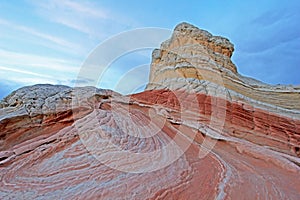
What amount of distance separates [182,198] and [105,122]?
2.56 metres

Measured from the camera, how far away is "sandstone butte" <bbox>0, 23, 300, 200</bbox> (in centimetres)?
362

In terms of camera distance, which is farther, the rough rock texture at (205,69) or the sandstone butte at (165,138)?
the rough rock texture at (205,69)

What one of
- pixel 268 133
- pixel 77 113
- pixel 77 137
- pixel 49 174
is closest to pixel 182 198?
pixel 49 174

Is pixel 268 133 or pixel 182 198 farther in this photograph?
pixel 268 133

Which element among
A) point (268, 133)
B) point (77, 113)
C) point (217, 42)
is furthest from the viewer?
point (217, 42)

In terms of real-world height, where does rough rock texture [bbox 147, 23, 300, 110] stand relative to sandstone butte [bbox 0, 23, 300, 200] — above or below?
above

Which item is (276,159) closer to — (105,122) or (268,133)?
(268,133)

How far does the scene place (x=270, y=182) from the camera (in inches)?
162

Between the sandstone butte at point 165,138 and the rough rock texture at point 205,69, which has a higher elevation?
the rough rock texture at point 205,69

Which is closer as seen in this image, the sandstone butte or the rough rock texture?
the sandstone butte

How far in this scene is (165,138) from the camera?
543 cm

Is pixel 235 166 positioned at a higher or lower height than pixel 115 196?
higher

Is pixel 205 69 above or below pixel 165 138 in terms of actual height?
above

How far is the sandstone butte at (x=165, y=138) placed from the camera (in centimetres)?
362
